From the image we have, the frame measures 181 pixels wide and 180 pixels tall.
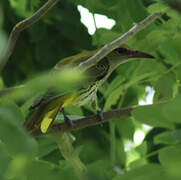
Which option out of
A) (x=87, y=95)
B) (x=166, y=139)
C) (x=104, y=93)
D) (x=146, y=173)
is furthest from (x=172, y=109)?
(x=87, y=95)

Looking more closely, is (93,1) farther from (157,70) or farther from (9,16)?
(9,16)

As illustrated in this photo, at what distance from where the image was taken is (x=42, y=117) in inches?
92.2

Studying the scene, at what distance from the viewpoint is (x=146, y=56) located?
2344mm

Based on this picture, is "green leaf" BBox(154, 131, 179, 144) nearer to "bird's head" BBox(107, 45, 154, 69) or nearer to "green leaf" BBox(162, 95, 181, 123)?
"green leaf" BBox(162, 95, 181, 123)

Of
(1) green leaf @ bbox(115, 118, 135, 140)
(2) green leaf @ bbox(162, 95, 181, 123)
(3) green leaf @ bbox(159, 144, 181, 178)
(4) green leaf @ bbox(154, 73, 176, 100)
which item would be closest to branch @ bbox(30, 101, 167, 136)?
(4) green leaf @ bbox(154, 73, 176, 100)

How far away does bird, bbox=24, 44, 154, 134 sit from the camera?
2.20m

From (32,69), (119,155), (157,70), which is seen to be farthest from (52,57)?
(157,70)

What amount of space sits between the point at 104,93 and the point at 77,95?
51cm

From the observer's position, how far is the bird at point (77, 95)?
220cm

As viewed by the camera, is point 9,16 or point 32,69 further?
point 32,69

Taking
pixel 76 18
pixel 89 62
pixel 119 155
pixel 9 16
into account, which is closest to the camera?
pixel 89 62

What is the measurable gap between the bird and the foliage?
0.06 m

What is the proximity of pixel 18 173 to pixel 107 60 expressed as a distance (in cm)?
222

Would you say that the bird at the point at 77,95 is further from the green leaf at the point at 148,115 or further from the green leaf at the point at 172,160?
the green leaf at the point at 172,160
